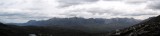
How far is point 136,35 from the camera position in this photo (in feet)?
361

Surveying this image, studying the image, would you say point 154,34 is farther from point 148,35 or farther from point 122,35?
point 122,35

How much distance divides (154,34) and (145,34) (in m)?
8.66

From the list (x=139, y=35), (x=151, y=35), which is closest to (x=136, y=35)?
(x=139, y=35)

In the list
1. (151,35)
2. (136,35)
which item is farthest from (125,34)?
(151,35)

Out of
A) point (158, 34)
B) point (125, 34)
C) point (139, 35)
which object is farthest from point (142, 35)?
point (125, 34)

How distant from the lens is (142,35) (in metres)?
107

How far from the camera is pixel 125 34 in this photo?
124188mm

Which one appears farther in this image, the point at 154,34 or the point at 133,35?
the point at 133,35

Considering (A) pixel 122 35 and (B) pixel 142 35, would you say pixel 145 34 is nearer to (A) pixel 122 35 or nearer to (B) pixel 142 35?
(B) pixel 142 35

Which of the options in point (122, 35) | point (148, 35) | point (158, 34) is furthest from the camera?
point (122, 35)

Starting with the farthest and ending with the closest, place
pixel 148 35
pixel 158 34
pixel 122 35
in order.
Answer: pixel 122 35, pixel 148 35, pixel 158 34

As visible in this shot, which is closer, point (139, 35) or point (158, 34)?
point (158, 34)

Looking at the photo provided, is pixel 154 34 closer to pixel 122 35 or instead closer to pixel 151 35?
pixel 151 35

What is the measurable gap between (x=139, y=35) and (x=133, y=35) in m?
2.30
